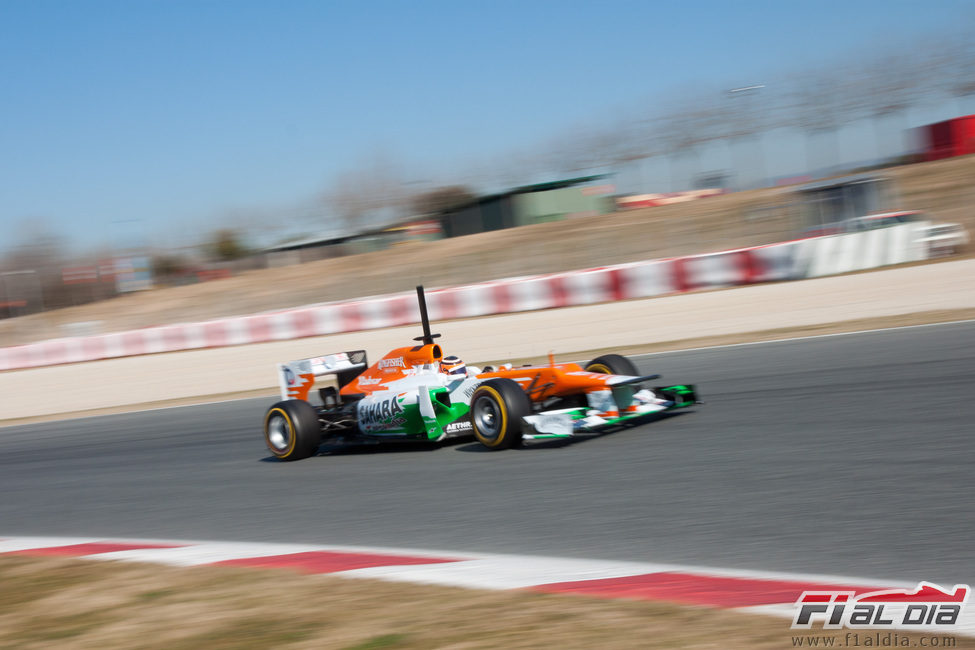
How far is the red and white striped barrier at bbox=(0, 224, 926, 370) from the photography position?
1719 centimetres

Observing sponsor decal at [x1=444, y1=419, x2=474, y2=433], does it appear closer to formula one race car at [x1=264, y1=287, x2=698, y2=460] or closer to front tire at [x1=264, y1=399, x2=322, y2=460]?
formula one race car at [x1=264, y1=287, x2=698, y2=460]

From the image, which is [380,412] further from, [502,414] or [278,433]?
[502,414]

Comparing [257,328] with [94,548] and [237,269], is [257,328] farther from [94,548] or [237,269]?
[237,269]

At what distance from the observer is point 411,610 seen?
3797mm

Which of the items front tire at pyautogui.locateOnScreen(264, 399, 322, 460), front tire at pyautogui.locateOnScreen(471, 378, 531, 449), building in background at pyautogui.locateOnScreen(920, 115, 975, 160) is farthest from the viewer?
building in background at pyautogui.locateOnScreen(920, 115, 975, 160)

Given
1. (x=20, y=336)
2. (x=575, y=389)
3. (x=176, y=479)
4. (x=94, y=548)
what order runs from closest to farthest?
(x=94, y=548) → (x=575, y=389) → (x=176, y=479) → (x=20, y=336)

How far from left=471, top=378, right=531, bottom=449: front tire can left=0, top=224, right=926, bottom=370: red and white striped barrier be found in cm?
1096

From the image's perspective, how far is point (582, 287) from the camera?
18.2m

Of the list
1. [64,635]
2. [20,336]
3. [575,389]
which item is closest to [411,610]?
[64,635]

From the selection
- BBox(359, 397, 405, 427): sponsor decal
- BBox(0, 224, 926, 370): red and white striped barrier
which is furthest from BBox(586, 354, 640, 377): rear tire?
BBox(0, 224, 926, 370): red and white striped barrier

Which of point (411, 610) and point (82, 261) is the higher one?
point (82, 261)

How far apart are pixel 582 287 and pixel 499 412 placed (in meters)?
11.4

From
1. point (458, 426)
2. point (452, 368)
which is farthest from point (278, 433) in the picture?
point (458, 426)

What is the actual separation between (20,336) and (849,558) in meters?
36.0
